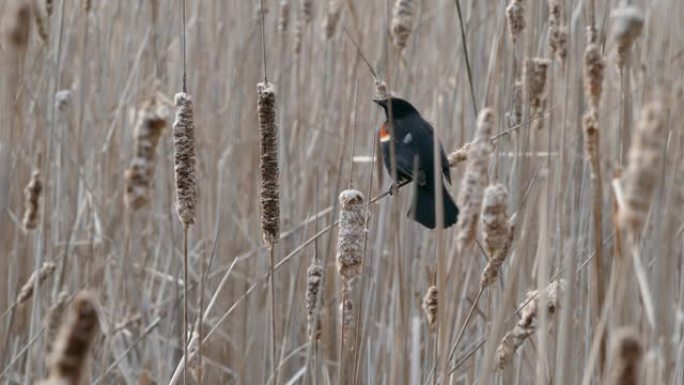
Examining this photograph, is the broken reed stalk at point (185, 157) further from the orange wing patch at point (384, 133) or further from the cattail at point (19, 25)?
the orange wing patch at point (384, 133)

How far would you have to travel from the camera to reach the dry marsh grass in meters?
1.05

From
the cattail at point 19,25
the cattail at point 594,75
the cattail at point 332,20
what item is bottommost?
the cattail at point 594,75

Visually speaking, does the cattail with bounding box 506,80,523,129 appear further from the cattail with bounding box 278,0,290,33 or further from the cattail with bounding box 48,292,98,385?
the cattail with bounding box 48,292,98,385

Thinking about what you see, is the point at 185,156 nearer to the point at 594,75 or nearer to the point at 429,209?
the point at 594,75

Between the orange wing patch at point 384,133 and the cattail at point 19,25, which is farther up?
the cattail at point 19,25

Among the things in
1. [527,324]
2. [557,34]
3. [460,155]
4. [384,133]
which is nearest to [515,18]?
[557,34]

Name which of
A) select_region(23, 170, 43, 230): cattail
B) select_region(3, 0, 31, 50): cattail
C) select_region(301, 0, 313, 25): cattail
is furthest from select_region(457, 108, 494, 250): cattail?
select_region(301, 0, 313, 25): cattail

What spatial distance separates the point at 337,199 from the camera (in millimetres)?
1674

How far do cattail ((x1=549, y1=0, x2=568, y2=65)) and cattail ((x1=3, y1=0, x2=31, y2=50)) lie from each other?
2.42 ft

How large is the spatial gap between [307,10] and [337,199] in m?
0.80

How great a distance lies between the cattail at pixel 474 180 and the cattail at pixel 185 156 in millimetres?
300

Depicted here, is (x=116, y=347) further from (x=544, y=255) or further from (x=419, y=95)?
(x=544, y=255)

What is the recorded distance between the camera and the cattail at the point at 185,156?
0.99 m

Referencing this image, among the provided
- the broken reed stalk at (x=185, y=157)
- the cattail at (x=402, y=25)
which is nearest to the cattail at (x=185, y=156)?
the broken reed stalk at (x=185, y=157)
